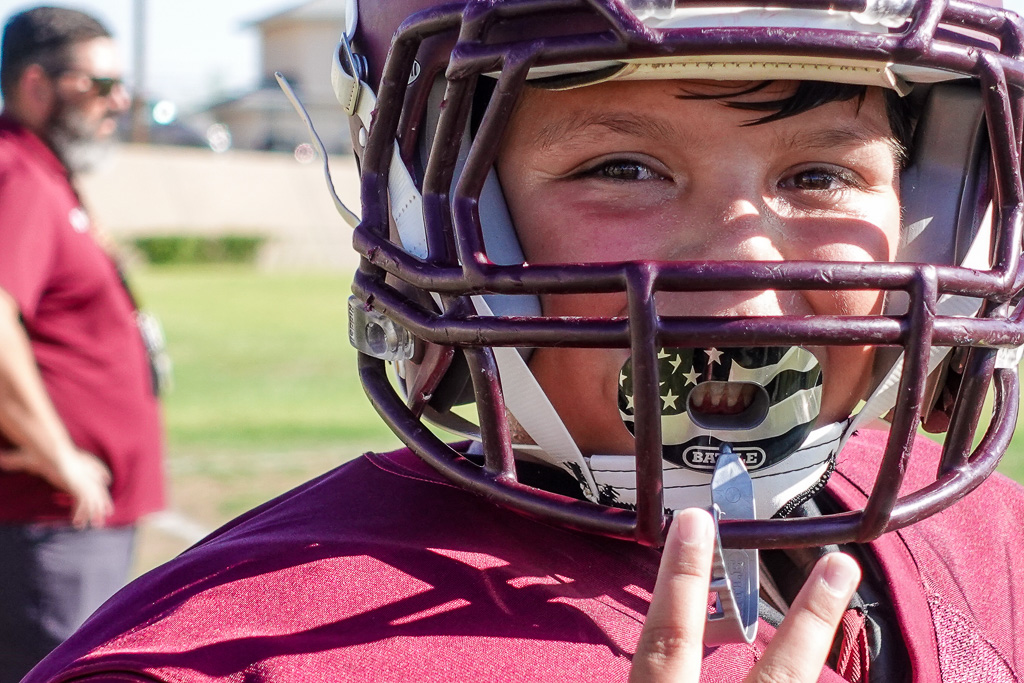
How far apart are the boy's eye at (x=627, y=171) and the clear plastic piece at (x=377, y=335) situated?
0.32 metres

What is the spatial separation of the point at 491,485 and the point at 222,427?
7.22 meters

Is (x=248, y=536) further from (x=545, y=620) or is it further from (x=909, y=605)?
(x=909, y=605)

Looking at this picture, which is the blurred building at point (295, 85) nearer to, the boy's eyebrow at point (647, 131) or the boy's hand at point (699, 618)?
the boy's eyebrow at point (647, 131)

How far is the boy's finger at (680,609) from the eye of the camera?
1057 millimetres

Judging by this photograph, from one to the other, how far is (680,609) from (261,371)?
1002 centimetres

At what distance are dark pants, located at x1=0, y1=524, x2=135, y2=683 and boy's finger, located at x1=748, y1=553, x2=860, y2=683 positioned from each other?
2646mm

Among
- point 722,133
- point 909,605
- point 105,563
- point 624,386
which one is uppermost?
point 722,133

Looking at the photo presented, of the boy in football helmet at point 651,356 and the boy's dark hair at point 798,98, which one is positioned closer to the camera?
the boy in football helmet at point 651,356

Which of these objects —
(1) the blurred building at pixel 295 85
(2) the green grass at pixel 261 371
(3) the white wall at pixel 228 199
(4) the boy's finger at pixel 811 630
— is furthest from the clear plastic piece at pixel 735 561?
(1) the blurred building at pixel 295 85

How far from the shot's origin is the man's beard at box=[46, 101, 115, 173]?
3941 mm

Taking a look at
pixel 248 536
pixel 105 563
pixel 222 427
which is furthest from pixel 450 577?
pixel 222 427

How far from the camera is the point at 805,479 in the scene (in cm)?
146

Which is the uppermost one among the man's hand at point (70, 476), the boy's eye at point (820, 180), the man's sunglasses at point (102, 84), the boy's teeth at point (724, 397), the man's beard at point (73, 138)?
the boy's eye at point (820, 180)

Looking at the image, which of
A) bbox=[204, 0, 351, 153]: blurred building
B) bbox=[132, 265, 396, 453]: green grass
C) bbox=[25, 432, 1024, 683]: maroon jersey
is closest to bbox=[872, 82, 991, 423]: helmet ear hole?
bbox=[25, 432, 1024, 683]: maroon jersey
